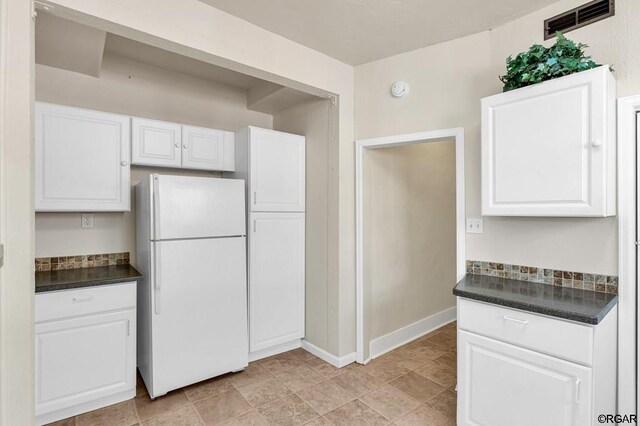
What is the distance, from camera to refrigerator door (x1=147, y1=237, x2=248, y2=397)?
235 centimetres

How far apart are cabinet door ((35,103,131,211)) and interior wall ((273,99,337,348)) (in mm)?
1527

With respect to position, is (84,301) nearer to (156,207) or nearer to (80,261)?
(80,261)

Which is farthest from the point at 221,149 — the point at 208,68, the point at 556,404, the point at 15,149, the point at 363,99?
the point at 556,404

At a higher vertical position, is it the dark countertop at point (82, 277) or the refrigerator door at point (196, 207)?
the refrigerator door at point (196, 207)

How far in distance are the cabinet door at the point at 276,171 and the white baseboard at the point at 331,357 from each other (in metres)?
1.32

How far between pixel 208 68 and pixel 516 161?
2643mm

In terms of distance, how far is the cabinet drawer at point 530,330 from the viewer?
1446mm

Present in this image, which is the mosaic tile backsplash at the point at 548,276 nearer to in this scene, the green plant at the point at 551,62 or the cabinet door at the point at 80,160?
the green plant at the point at 551,62

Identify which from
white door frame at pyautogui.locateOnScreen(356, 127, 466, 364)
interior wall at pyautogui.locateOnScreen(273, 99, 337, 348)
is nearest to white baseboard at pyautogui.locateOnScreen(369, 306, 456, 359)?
white door frame at pyautogui.locateOnScreen(356, 127, 466, 364)

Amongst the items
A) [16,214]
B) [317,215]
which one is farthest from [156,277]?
[317,215]

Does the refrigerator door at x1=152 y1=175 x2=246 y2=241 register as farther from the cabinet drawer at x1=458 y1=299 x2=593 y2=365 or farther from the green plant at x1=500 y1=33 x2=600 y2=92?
the green plant at x1=500 y1=33 x2=600 y2=92

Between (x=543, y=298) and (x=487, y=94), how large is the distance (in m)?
1.33

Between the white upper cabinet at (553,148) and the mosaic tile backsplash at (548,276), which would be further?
the mosaic tile backsplash at (548,276)

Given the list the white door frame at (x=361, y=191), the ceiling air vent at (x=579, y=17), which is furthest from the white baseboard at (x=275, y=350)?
the ceiling air vent at (x=579, y=17)
